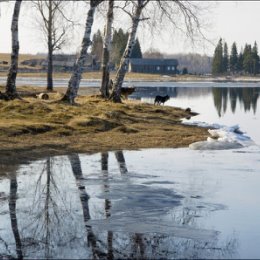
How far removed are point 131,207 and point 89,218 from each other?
3.13 feet

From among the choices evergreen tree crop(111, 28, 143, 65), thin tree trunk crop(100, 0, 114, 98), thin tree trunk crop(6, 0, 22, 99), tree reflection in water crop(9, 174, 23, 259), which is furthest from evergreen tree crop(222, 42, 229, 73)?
tree reflection in water crop(9, 174, 23, 259)

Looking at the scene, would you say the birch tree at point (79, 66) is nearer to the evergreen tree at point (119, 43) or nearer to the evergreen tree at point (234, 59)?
the evergreen tree at point (119, 43)

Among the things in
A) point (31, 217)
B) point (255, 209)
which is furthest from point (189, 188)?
point (31, 217)

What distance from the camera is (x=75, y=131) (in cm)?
1631

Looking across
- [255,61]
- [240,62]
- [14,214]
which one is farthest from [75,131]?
[240,62]

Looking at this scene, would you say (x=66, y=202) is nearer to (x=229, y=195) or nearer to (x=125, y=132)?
(x=229, y=195)

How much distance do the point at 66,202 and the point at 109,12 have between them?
22489 millimetres

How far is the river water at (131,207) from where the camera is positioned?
6.18m

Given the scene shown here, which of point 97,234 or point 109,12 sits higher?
point 109,12

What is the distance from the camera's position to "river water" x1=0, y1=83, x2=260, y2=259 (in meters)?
6.18

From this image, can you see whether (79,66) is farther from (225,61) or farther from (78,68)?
(225,61)

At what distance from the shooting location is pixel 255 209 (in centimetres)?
787

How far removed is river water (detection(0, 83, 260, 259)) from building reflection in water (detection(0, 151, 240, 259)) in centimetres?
1

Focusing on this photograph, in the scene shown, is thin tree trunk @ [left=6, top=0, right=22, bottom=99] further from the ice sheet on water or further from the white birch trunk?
the ice sheet on water
